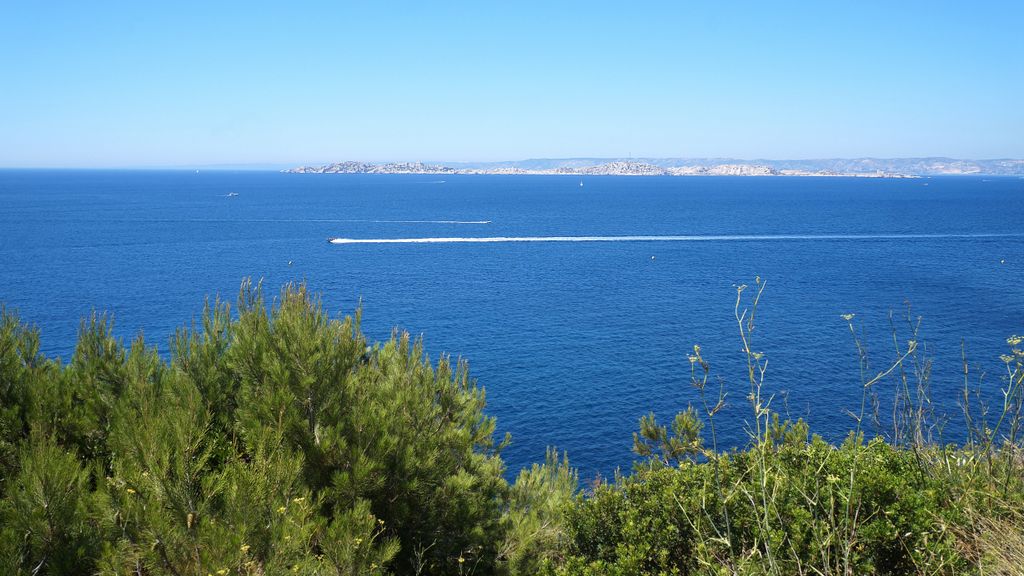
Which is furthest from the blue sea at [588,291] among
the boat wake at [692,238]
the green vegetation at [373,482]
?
the green vegetation at [373,482]

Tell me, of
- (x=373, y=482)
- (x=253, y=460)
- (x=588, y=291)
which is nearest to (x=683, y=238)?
(x=588, y=291)

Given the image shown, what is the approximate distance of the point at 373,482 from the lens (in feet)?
27.0

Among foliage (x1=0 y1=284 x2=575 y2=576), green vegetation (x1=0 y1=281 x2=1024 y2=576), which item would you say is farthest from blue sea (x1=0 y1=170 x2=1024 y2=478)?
foliage (x1=0 y1=284 x2=575 y2=576)

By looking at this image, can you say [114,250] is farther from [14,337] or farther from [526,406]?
[14,337]

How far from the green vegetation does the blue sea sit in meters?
1.26

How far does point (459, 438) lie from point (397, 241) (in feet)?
235

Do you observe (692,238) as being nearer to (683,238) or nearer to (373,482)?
(683,238)

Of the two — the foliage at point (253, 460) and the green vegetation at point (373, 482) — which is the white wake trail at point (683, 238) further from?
the foliage at point (253, 460)

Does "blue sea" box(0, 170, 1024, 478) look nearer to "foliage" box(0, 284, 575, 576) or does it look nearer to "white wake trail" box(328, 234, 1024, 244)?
"white wake trail" box(328, 234, 1024, 244)

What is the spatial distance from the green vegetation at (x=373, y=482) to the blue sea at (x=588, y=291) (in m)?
1.26

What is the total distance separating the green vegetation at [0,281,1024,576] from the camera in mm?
5465

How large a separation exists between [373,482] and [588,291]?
155 feet

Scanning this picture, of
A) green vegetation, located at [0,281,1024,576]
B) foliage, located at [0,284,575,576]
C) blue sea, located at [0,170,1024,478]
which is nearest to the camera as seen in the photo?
green vegetation, located at [0,281,1024,576]

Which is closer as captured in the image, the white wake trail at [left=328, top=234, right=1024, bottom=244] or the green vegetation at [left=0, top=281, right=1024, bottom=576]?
the green vegetation at [left=0, top=281, right=1024, bottom=576]
